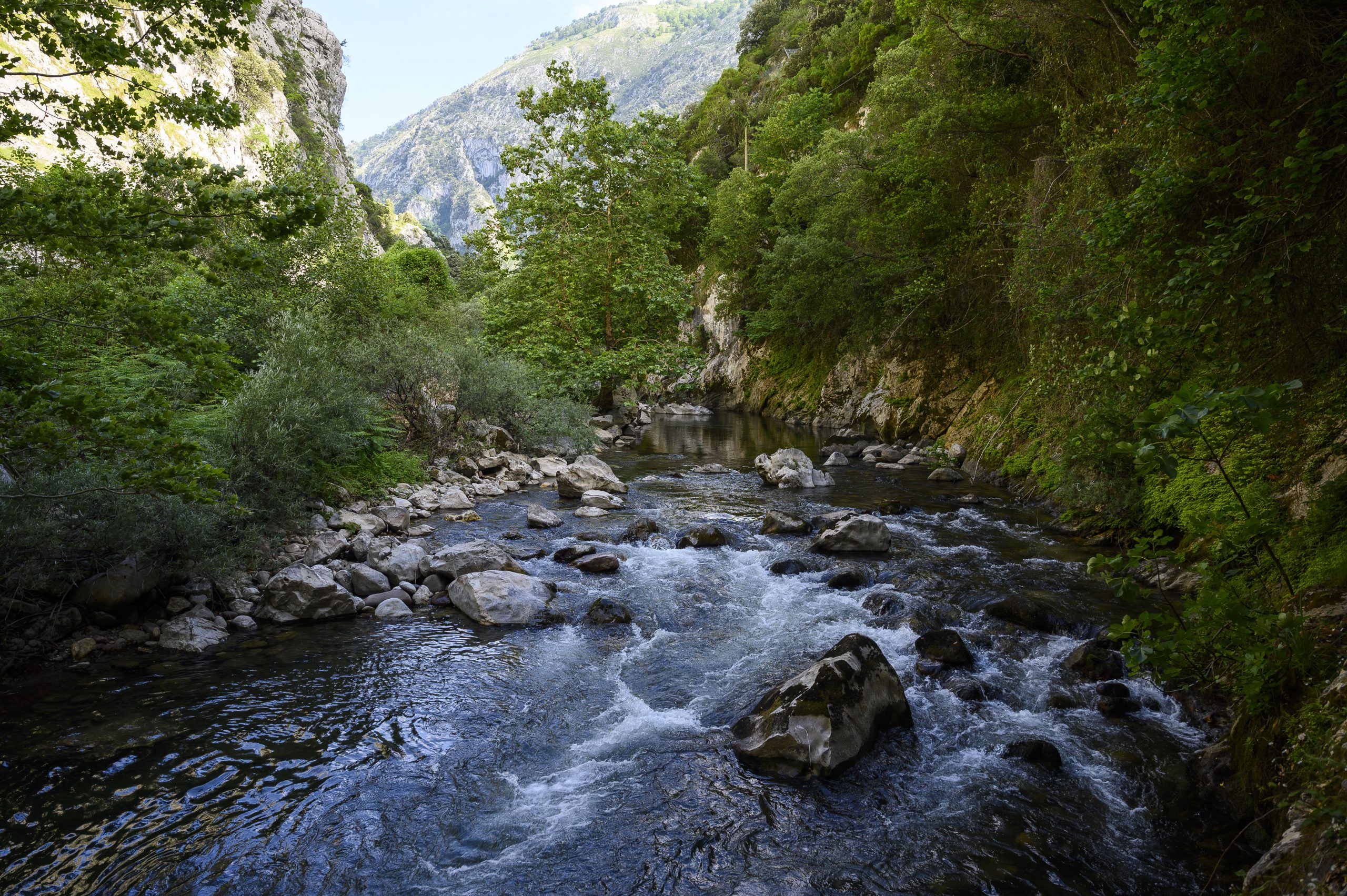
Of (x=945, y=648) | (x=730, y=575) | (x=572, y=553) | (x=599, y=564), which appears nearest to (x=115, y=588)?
(x=572, y=553)

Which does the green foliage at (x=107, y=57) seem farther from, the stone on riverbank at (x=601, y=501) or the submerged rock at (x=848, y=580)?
the stone on riverbank at (x=601, y=501)

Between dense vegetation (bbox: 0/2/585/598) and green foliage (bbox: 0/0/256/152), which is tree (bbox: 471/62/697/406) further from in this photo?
green foliage (bbox: 0/0/256/152)

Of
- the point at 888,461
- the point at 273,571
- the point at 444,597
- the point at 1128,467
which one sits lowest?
the point at 888,461

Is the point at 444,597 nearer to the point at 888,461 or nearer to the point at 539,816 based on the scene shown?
the point at 539,816

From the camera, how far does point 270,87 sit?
58.9m

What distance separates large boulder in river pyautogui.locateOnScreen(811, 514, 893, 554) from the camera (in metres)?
11.7

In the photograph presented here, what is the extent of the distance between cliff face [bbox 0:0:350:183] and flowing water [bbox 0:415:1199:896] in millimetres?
36550

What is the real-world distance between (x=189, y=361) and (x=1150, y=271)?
27.4ft

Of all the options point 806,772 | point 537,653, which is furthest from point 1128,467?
point 537,653

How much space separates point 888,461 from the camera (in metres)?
21.0

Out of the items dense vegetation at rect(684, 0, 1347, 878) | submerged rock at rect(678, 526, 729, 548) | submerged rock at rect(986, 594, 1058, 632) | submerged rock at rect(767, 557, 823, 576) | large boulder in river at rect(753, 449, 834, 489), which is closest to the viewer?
dense vegetation at rect(684, 0, 1347, 878)

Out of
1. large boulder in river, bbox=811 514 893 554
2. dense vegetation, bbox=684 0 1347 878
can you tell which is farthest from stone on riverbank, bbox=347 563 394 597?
dense vegetation, bbox=684 0 1347 878

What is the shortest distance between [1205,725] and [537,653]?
7.11 m

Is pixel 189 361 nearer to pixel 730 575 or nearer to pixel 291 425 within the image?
pixel 291 425
